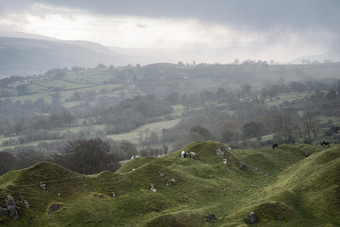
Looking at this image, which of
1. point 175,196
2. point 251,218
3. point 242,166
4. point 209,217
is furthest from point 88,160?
point 251,218

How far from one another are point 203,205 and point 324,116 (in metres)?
132

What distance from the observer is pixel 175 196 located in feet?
150

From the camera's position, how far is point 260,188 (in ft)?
167

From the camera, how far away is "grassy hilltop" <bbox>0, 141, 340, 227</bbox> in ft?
117

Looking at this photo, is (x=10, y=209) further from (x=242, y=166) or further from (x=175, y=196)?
(x=242, y=166)

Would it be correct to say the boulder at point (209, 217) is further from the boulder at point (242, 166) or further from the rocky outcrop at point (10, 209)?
the boulder at point (242, 166)

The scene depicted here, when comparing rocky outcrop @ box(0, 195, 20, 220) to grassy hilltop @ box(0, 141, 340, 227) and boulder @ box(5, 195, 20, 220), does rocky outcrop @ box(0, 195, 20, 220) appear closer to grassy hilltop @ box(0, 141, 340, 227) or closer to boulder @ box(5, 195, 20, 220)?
boulder @ box(5, 195, 20, 220)

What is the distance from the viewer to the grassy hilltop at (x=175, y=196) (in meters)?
35.8

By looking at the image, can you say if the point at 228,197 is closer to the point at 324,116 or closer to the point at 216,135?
the point at 216,135

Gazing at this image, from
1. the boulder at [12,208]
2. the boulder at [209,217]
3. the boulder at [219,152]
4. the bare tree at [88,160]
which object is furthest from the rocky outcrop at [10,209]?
the boulder at [219,152]

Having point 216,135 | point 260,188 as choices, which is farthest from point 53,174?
point 216,135

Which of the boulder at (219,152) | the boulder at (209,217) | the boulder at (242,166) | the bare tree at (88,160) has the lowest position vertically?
the bare tree at (88,160)

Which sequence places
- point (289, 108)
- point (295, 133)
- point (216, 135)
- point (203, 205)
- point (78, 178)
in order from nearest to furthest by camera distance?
point (203, 205) < point (78, 178) < point (295, 133) < point (216, 135) < point (289, 108)

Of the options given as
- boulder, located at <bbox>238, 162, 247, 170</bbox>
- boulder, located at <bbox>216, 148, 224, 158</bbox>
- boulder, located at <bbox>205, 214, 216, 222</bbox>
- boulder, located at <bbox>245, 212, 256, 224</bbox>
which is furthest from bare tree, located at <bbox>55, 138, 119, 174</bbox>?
boulder, located at <bbox>245, 212, 256, 224</bbox>
